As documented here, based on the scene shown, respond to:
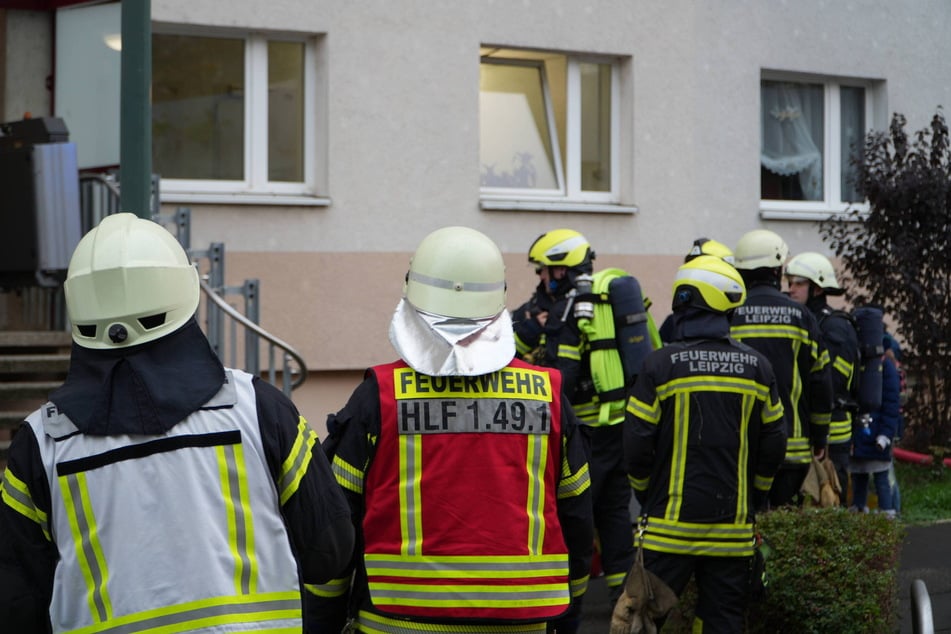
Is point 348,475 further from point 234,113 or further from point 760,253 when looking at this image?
point 234,113

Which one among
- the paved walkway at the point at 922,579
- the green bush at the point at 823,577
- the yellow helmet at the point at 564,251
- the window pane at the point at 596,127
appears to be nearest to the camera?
the green bush at the point at 823,577

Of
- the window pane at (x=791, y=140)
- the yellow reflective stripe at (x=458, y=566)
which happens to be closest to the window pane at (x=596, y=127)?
the window pane at (x=791, y=140)

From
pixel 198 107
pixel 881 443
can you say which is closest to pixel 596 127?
pixel 198 107

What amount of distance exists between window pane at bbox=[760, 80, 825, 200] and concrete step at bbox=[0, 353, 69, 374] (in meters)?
7.16

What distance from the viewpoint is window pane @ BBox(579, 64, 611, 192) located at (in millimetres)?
12438

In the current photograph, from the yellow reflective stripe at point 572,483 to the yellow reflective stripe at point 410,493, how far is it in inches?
16.7

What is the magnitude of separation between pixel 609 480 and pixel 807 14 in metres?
7.50

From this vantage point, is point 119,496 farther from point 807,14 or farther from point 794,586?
point 807,14

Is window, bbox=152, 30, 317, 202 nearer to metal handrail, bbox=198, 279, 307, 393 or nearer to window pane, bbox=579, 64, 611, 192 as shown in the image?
metal handrail, bbox=198, 279, 307, 393

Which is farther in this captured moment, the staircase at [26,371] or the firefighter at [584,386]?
the staircase at [26,371]

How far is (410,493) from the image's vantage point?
144 inches

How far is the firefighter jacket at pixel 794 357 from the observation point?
284 inches

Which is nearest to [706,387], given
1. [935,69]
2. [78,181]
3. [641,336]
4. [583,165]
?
[641,336]

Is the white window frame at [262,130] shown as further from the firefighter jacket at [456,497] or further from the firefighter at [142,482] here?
the firefighter at [142,482]
